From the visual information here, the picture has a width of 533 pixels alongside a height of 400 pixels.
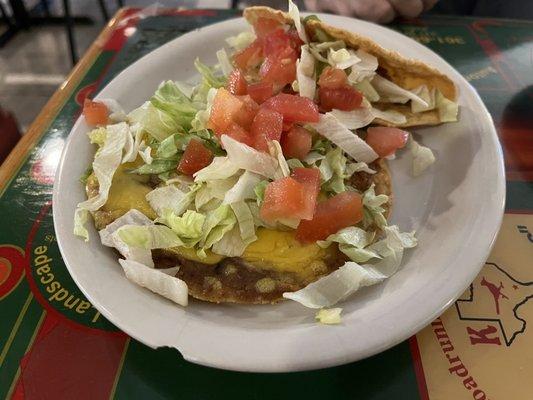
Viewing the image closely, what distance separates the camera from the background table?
1.35 meters

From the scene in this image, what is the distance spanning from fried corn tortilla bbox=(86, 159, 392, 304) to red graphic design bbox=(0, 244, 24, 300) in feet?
1.24

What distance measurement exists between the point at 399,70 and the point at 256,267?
1.11m

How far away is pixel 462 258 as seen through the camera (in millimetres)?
1395

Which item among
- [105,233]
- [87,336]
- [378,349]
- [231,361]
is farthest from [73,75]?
[378,349]

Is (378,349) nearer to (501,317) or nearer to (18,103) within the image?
(501,317)

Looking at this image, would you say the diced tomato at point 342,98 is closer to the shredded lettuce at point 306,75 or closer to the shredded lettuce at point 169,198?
the shredded lettuce at point 306,75

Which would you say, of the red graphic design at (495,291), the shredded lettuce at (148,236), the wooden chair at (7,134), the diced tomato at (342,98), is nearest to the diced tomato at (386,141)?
the diced tomato at (342,98)

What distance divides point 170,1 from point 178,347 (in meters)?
5.05

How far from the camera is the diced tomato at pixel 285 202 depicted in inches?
58.6

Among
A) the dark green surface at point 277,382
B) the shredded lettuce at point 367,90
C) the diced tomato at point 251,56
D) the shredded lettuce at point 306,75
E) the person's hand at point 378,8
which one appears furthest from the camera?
the person's hand at point 378,8

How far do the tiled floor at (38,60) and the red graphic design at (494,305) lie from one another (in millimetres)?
3959

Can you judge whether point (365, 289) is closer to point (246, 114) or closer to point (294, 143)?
point (294, 143)

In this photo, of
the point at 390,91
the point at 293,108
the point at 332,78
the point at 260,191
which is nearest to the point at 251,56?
the point at 332,78

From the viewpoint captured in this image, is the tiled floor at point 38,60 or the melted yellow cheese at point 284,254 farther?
the tiled floor at point 38,60
